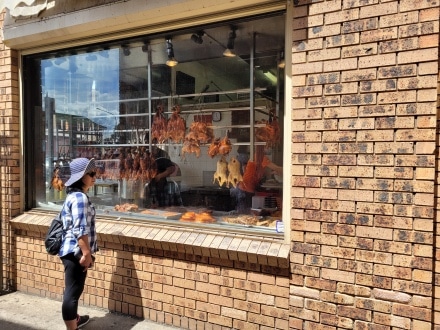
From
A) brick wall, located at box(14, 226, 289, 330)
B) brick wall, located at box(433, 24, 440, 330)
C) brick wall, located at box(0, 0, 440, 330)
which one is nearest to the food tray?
brick wall, located at box(14, 226, 289, 330)

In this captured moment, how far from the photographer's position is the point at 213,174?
4000 millimetres

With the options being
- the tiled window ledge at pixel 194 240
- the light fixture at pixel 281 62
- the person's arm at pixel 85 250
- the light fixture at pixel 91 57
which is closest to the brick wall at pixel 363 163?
the tiled window ledge at pixel 194 240

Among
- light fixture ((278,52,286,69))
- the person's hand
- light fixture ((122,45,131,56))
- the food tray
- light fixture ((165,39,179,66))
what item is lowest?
the person's hand

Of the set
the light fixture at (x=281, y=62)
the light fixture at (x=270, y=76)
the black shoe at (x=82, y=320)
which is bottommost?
the black shoe at (x=82, y=320)

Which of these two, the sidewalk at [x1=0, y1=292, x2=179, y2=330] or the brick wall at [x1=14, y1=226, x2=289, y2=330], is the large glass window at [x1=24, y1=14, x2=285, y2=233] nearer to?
the brick wall at [x1=14, y1=226, x2=289, y2=330]

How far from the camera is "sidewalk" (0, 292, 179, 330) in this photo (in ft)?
11.1

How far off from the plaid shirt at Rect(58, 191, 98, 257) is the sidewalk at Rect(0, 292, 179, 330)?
88 centimetres

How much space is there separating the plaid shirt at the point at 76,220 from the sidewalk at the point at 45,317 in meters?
0.88

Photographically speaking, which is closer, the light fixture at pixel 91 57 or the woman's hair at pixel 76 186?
the woman's hair at pixel 76 186

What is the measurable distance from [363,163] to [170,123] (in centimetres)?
244

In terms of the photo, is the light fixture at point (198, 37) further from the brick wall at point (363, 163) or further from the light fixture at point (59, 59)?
the light fixture at point (59, 59)

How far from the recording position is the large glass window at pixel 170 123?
3443mm

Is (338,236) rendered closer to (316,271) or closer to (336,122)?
(316,271)

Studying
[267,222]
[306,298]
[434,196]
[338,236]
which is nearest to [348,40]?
[434,196]
